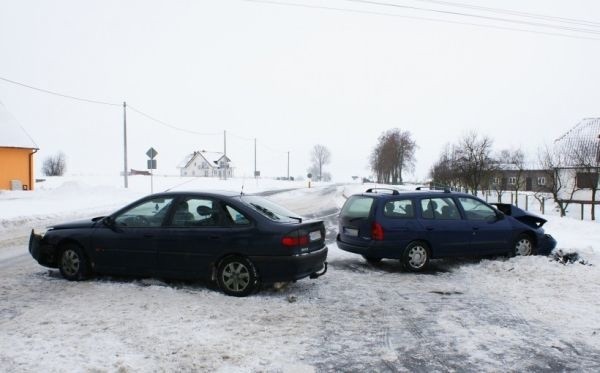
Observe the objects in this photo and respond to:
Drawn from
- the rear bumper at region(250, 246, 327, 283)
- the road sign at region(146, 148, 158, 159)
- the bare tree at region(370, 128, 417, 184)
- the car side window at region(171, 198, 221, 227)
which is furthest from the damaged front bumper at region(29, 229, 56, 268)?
the bare tree at region(370, 128, 417, 184)

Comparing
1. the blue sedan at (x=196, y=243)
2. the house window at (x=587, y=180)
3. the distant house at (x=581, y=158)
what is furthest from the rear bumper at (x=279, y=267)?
the house window at (x=587, y=180)

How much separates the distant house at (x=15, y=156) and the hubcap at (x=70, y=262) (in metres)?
28.6

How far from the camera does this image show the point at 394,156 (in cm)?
7644

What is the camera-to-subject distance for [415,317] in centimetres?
606

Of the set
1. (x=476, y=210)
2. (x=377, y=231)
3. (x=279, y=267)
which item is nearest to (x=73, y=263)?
(x=279, y=267)

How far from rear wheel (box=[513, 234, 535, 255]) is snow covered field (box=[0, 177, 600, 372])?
75 cm

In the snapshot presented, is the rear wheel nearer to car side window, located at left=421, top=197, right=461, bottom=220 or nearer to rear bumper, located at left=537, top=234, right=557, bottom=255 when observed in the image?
rear bumper, located at left=537, top=234, right=557, bottom=255

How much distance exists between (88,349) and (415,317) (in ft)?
12.2

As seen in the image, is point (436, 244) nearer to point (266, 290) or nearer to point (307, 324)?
point (266, 290)

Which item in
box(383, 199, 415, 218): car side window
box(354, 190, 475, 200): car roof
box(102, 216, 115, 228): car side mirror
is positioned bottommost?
box(102, 216, 115, 228): car side mirror

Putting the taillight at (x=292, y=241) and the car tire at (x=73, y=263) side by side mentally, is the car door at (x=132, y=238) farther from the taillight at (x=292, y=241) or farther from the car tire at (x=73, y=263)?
the taillight at (x=292, y=241)

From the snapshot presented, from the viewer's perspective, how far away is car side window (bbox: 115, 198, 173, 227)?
7.28 meters

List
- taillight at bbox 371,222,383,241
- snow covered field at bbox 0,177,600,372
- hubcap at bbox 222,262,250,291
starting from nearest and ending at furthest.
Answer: snow covered field at bbox 0,177,600,372 → hubcap at bbox 222,262,250,291 → taillight at bbox 371,222,383,241

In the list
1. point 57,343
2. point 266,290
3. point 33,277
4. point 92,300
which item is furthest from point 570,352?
point 33,277
